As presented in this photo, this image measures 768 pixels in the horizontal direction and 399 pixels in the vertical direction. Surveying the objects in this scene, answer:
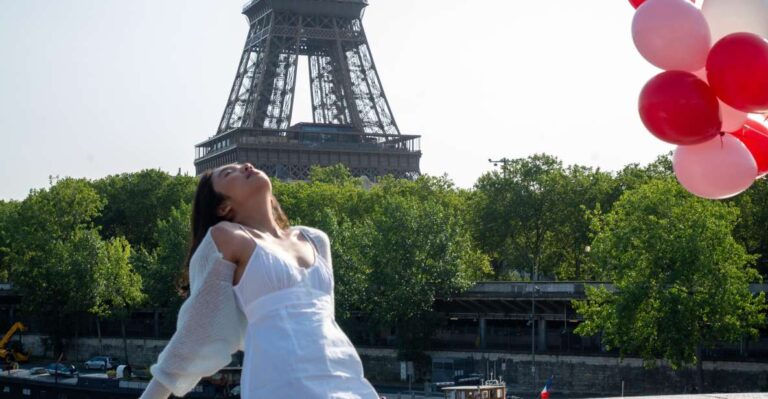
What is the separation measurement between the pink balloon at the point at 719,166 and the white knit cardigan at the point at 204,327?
15.7 feet

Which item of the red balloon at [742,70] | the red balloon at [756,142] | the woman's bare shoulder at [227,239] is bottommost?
the woman's bare shoulder at [227,239]

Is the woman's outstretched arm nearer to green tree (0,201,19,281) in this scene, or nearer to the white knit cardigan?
the white knit cardigan

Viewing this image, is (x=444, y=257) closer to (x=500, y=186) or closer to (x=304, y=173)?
(x=500, y=186)

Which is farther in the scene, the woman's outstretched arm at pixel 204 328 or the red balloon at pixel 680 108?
the red balloon at pixel 680 108

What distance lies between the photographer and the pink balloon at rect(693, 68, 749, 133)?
8508 millimetres

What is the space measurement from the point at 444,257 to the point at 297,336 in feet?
160

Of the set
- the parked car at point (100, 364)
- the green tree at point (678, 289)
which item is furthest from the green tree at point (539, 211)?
the green tree at point (678, 289)

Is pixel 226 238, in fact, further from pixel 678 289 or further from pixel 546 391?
pixel 678 289

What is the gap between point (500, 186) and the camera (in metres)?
63.9

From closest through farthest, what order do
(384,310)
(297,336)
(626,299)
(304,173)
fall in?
(297,336) < (626,299) < (384,310) < (304,173)

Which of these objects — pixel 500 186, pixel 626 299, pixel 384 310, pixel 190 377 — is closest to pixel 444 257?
pixel 384 310

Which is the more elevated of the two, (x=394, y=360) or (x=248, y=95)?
(x=248, y=95)

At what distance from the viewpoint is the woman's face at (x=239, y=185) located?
17.4ft

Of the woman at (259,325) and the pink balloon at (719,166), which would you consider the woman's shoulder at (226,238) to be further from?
the pink balloon at (719,166)
